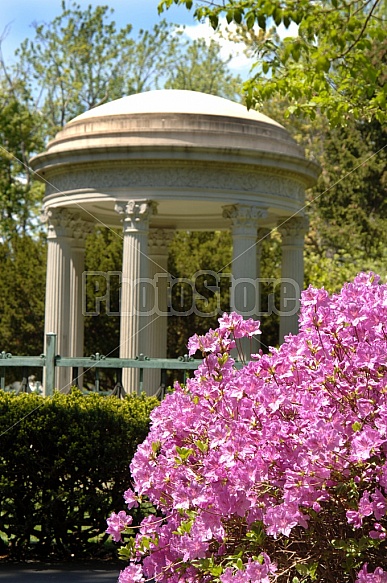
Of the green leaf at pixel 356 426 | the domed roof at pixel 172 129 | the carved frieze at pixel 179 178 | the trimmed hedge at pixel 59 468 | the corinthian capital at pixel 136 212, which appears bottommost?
the trimmed hedge at pixel 59 468

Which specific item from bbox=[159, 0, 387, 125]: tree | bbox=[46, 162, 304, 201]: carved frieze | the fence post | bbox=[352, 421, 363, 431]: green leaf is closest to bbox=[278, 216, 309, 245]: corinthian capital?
bbox=[46, 162, 304, 201]: carved frieze

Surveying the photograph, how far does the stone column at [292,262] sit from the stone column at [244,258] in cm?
284

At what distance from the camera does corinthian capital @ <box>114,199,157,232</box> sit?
23.3 m

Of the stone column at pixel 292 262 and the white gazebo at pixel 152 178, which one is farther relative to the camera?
the stone column at pixel 292 262

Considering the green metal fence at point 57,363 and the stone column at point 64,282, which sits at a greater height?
the stone column at point 64,282

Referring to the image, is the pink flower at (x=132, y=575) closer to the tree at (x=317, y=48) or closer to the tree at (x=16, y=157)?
the tree at (x=317, y=48)

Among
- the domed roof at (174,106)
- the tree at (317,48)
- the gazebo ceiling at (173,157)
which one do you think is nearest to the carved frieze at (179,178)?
the gazebo ceiling at (173,157)

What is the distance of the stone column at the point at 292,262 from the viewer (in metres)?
26.8

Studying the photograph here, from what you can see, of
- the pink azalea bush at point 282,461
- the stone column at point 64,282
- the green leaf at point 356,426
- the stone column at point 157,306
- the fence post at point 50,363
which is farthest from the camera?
the stone column at point 157,306

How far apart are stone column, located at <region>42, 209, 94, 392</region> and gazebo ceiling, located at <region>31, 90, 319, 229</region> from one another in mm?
802

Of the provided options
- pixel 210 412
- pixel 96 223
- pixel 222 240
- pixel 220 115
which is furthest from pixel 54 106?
pixel 210 412

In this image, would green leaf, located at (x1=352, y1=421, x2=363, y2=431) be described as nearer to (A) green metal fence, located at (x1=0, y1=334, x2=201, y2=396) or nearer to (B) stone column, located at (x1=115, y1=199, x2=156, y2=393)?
(A) green metal fence, located at (x1=0, y1=334, x2=201, y2=396)

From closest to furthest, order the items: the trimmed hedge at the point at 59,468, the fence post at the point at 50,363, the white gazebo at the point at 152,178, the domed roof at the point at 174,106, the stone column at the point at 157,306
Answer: the trimmed hedge at the point at 59,468 < the fence post at the point at 50,363 < the white gazebo at the point at 152,178 < the domed roof at the point at 174,106 < the stone column at the point at 157,306

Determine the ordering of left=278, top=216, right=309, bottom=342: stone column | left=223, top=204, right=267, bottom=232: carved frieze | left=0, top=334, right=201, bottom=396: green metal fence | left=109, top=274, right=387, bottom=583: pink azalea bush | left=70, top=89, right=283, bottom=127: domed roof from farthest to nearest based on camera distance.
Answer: left=278, top=216, right=309, bottom=342: stone column < left=70, top=89, right=283, bottom=127: domed roof < left=223, top=204, right=267, bottom=232: carved frieze < left=0, top=334, right=201, bottom=396: green metal fence < left=109, top=274, right=387, bottom=583: pink azalea bush
